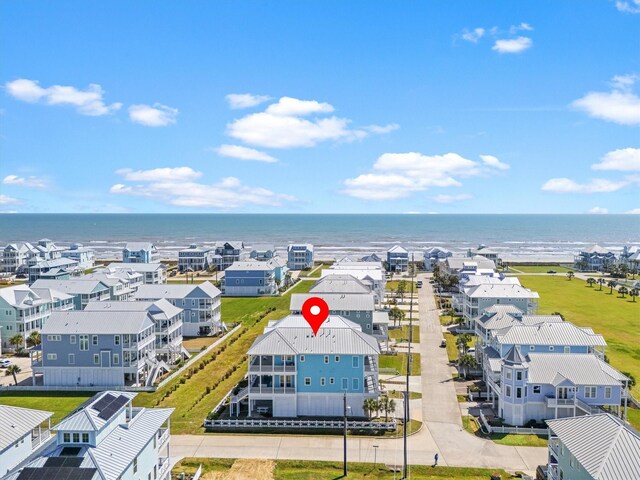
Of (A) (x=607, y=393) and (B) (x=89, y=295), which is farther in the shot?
(B) (x=89, y=295)

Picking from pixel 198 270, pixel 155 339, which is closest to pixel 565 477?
pixel 155 339

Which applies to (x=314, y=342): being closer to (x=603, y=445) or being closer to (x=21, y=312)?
(x=603, y=445)

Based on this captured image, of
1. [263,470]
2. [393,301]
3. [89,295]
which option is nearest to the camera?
[263,470]

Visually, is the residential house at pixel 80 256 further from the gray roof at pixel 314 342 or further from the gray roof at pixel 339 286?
the gray roof at pixel 314 342

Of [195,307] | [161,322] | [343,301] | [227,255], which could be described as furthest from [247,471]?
[227,255]

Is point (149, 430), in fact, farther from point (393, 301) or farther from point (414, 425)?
point (393, 301)

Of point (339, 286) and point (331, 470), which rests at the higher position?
point (339, 286)
